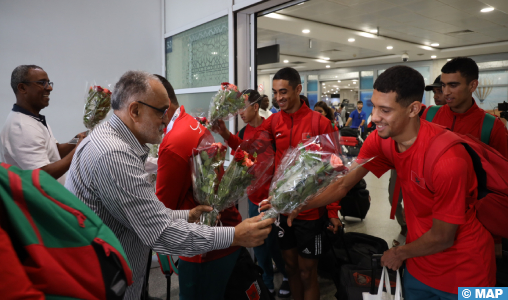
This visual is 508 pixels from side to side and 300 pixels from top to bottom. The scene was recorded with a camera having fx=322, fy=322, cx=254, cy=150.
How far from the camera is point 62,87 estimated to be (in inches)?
158

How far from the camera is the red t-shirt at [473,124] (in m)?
2.29

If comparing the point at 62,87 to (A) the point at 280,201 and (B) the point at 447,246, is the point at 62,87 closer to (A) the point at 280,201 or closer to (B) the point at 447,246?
(A) the point at 280,201

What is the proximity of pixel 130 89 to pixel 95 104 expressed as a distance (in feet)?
4.20

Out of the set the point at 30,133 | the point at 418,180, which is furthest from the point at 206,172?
the point at 30,133

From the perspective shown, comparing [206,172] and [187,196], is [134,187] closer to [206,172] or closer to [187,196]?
[206,172]

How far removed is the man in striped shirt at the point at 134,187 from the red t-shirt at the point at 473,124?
1.84m

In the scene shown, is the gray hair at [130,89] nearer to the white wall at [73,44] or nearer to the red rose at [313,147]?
the red rose at [313,147]

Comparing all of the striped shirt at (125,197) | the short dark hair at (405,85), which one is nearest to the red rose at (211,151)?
the striped shirt at (125,197)

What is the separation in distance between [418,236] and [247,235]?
0.85 m

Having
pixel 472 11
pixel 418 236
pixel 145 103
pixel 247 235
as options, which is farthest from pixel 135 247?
pixel 472 11

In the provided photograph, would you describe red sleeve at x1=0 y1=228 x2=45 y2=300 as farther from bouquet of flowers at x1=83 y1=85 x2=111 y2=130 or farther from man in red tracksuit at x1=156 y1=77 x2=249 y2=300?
bouquet of flowers at x1=83 y1=85 x2=111 y2=130

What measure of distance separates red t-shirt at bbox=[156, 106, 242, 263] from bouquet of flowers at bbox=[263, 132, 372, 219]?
0.48 meters

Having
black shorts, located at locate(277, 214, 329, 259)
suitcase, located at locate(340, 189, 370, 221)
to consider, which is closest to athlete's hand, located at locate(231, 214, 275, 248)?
black shorts, located at locate(277, 214, 329, 259)

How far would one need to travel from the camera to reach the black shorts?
2.38 m
